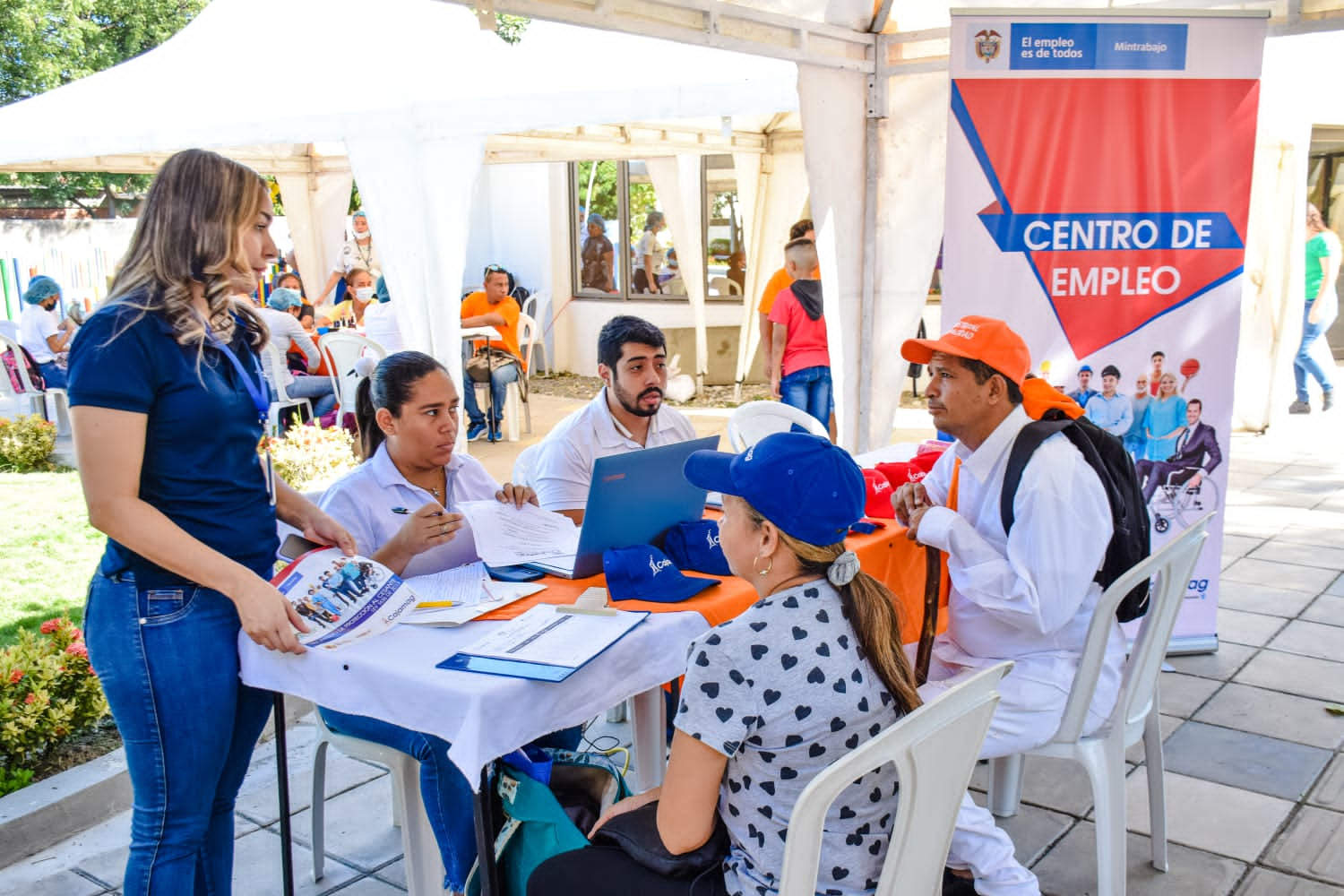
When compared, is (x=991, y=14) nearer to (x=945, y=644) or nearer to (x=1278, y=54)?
(x=945, y=644)

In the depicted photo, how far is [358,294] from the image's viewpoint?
970 centimetres

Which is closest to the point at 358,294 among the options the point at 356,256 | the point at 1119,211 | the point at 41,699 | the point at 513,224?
the point at 356,256

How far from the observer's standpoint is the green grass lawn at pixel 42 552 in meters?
4.71

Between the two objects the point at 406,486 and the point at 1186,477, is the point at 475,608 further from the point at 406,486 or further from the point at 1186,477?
the point at 1186,477

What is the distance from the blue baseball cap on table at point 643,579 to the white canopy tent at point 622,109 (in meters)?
2.17

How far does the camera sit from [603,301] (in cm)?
1278

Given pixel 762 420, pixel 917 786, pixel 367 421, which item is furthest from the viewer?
pixel 762 420

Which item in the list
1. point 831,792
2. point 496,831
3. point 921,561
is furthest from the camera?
point 921,561

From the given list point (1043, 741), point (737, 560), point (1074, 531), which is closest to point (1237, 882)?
point (1043, 741)

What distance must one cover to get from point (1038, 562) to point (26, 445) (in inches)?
308

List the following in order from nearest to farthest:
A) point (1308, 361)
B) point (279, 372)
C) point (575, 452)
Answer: point (575, 452), point (279, 372), point (1308, 361)

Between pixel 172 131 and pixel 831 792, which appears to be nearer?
pixel 831 792

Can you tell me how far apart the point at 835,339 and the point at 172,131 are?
4.42 m

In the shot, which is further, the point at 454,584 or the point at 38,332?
the point at 38,332
